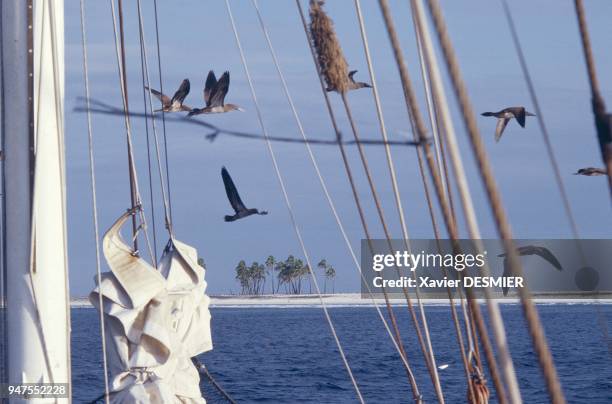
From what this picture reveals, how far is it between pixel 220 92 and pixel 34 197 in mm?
6047

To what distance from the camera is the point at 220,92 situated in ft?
33.7

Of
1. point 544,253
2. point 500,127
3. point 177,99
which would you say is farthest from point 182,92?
point 544,253

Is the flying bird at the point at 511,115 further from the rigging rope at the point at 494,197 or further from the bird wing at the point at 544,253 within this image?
the rigging rope at the point at 494,197

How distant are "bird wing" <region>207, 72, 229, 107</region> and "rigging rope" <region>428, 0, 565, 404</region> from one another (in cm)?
813

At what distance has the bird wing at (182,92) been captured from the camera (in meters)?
10.8

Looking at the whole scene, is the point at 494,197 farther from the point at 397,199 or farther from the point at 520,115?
the point at 520,115

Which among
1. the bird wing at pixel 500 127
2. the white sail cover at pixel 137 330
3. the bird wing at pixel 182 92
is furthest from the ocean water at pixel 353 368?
the white sail cover at pixel 137 330

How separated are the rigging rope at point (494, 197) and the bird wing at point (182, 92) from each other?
8.53 m

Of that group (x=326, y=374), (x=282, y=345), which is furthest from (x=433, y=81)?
(x=282, y=345)

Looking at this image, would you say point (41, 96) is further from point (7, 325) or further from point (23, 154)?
point (7, 325)

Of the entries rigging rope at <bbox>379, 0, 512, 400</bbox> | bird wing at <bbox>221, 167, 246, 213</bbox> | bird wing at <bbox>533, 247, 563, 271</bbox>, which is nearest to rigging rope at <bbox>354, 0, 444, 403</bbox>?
rigging rope at <bbox>379, 0, 512, 400</bbox>

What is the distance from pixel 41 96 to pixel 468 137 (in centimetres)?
261

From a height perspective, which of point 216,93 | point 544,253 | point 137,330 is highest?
point 216,93

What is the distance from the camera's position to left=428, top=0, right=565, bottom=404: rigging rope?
2092mm
